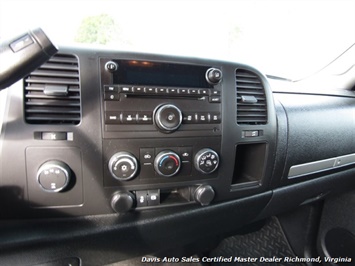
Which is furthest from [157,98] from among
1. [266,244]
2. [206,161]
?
[266,244]

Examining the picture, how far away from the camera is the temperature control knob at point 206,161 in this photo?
832mm

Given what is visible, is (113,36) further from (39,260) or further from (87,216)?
(39,260)

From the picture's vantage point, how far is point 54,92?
653 millimetres

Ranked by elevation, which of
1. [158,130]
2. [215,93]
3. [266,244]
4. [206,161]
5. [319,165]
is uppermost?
[215,93]

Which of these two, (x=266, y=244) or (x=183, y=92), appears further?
(x=266, y=244)

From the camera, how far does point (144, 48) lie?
2.57ft

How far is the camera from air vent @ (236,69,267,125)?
91 cm

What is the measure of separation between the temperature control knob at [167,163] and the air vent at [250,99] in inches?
11.1

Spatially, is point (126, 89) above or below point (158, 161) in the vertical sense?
above

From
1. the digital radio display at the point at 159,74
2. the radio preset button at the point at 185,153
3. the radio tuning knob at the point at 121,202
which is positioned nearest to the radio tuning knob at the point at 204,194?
the radio preset button at the point at 185,153

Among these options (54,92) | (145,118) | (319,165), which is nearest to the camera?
(54,92)

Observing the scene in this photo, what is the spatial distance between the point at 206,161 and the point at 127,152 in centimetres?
26

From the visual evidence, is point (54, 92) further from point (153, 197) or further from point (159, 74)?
point (153, 197)

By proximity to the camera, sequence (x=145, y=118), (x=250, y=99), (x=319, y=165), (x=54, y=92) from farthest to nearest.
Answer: (x=319, y=165) < (x=250, y=99) < (x=145, y=118) < (x=54, y=92)
